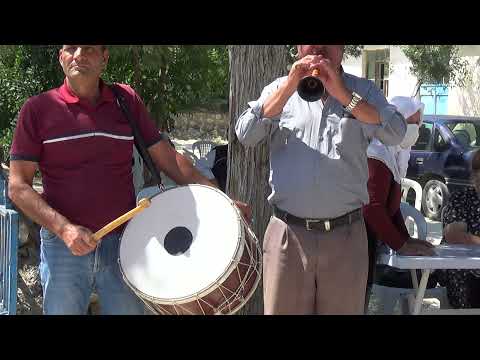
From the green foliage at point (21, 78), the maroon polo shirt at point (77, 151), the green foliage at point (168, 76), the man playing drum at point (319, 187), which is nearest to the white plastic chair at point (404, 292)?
the man playing drum at point (319, 187)

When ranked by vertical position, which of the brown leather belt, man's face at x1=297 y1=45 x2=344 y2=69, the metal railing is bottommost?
the metal railing

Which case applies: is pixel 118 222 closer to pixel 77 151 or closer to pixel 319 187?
pixel 77 151

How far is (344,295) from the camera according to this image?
10.3 ft

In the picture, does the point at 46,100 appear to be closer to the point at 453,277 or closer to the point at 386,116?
the point at 386,116

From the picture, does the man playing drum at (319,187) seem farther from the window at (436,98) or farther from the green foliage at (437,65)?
the window at (436,98)

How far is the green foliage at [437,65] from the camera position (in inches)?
788

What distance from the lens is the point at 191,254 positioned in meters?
2.94

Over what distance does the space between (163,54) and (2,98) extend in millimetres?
1962

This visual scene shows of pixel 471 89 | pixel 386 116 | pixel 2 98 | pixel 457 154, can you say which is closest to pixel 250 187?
pixel 386 116

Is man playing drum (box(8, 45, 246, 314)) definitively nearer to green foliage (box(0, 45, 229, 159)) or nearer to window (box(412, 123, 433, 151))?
green foliage (box(0, 45, 229, 159))

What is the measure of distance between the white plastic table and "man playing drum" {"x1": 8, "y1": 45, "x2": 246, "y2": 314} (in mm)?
1296

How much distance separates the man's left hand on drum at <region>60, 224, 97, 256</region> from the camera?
9.27 ft

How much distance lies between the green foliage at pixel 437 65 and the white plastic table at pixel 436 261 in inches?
650

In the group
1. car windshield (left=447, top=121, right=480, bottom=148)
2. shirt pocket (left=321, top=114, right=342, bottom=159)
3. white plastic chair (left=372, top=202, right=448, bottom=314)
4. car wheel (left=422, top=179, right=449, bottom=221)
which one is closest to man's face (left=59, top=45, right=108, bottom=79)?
shirt pocket (left=321, top=114, right=342, bottom=159)
